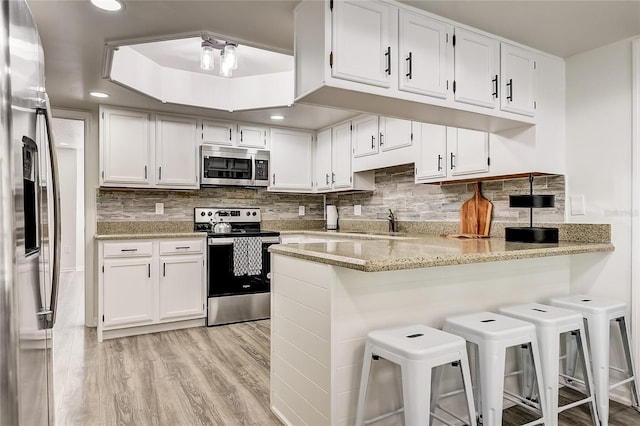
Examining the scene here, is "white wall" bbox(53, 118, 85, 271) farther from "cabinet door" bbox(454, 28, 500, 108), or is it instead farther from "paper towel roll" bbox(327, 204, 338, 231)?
"cabinet door" bbox(454, 28, 500, 108)

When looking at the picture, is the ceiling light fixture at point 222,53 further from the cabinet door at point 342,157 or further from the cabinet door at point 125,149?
the cabinet door at point 342,157

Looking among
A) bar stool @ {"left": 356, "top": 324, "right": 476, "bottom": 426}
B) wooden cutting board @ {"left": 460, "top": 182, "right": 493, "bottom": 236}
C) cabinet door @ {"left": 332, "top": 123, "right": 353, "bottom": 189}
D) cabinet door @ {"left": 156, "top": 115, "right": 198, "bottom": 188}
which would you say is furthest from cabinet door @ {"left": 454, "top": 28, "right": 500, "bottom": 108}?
cabinet door @ {"left": 156, "top": 115, "right": 198, "bottom": 188}

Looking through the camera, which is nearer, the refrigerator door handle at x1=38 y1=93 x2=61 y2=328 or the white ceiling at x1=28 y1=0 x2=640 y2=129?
the refrigerator door handle at x1=38 y1=93 x2=61 y2=328

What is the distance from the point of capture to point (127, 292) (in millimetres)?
3740

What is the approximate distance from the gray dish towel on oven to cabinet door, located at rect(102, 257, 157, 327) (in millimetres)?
828

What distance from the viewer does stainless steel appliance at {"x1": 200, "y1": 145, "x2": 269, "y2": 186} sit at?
4316mm

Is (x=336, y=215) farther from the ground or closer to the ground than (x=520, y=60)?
closer to the ground

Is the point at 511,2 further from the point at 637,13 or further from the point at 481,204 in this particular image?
the point at 481,204

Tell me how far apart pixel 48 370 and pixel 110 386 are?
1256 millimetres

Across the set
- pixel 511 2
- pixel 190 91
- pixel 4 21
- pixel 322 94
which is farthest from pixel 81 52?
pixel 511 2

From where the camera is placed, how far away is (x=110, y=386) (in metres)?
2.65

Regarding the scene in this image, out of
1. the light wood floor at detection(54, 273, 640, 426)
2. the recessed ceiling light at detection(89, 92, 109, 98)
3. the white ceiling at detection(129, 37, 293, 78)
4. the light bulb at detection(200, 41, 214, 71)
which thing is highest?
the white ceiling at detection(129, 37, 293, 78)

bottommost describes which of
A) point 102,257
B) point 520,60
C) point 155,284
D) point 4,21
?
point 155,284

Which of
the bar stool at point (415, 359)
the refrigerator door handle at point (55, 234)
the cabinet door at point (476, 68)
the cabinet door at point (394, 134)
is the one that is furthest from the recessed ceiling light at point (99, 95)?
the bar stool at point (415, 359)
